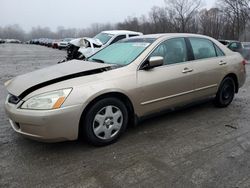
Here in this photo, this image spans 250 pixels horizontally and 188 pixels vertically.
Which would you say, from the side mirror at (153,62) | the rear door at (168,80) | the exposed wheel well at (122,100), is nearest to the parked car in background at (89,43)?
the rear door at (168,80)

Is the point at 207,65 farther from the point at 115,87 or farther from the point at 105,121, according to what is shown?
the point at 105,121

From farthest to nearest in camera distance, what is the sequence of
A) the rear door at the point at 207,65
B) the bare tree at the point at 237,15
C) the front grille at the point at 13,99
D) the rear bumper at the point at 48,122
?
the bare tree at the point at 237,15
the rear door at the point at 207,65
the front grille at the point at 13,99
the rear bumper at the point at 48,122

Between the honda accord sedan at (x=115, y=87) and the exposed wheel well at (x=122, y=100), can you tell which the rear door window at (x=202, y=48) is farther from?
the exposed wheel well at (x=122, y=100)

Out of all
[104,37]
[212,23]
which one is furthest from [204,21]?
[104,37]

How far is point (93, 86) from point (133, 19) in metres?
68.9

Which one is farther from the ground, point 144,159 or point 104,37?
point 104,37

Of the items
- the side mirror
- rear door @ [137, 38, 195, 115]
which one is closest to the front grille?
rear door @ [137, 38, 195, 115]

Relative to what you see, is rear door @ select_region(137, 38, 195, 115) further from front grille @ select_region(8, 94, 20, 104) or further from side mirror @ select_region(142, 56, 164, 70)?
front grille @ select_region(8, 94, 20, 104)

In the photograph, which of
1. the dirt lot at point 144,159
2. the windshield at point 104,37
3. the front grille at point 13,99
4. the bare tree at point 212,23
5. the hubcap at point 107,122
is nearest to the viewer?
Result: the dirt lot at point 144,159

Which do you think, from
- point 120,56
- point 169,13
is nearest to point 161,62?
point 120,56

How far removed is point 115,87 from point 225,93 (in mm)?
2771

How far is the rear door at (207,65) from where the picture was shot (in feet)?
14.3

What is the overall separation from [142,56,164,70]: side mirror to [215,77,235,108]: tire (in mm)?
1845

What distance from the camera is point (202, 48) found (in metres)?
4.61
